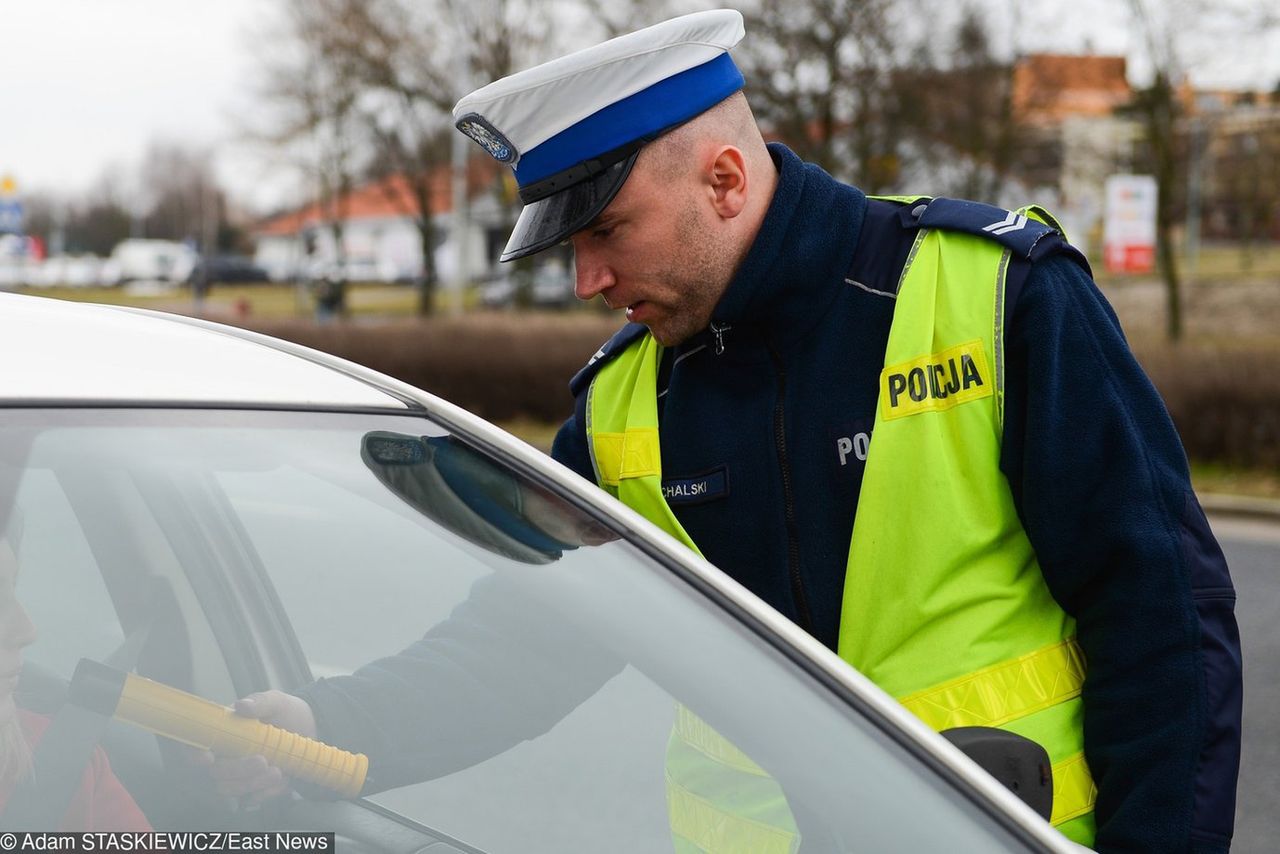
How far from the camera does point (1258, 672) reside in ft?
18.3

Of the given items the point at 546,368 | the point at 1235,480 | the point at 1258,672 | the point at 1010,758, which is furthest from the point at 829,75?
the point at 1010,758

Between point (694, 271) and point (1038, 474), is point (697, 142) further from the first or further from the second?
point (1038, 474)

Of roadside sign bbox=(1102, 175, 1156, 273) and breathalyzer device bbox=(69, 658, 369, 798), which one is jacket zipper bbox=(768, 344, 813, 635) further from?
roadside sign bbox=(1102, 175, 1156, 273)

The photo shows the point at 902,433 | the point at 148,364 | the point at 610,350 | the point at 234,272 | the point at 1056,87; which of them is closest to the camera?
the point at 148,364

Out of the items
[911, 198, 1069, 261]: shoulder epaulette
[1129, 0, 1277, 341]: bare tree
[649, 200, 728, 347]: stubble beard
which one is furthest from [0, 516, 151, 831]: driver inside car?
[1129, 0, 1277, 341]: bare tree

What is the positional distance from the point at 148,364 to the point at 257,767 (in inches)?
15.2

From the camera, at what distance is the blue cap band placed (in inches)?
70.3

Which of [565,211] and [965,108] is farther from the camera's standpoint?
[965,108]

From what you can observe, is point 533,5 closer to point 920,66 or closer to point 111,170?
point 920,66

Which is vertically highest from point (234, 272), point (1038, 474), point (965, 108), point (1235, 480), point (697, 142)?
point (965, 108)

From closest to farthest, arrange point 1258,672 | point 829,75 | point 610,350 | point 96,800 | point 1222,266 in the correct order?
point 96,800 → point 610,350 → point 1258,672 → point 829,75 → point 1222,266

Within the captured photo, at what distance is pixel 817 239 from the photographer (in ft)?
5.95

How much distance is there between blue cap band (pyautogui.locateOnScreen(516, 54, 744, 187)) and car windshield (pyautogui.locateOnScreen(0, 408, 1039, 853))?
Result: 571 mm

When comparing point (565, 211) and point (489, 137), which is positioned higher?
point (489, 137)
